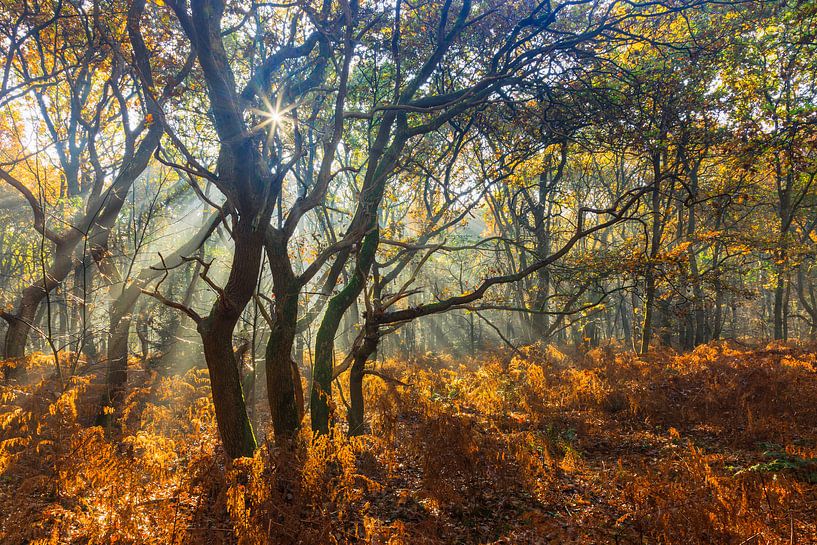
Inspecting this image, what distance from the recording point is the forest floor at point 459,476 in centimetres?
378

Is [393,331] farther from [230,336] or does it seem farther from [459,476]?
[230,336]

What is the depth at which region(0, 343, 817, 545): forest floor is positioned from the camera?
3.78 m

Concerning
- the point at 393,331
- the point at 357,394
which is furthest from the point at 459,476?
the point at 393,331

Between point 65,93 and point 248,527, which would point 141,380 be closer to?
point 65,93

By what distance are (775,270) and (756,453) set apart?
1280cm

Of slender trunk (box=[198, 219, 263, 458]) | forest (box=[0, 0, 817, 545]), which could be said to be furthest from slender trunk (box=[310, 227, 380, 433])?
slender trunk (box=[198, 219, 263, 458])

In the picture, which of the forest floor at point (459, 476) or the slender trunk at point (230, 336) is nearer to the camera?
the forest floor at point (459, 476)

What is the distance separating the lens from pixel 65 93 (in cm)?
1142

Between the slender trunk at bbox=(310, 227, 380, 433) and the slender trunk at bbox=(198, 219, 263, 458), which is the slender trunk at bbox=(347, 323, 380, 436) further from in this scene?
the slender trunk at bbox=(198, 219, 263, 458)

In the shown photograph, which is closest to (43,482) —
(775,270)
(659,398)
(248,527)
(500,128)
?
(248,527)

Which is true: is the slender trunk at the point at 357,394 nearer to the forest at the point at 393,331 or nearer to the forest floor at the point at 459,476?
the forest at the point at 393,331

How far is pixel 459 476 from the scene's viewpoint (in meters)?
5.30

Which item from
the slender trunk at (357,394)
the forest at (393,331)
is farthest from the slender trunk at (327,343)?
the slender trunk at (357,394)

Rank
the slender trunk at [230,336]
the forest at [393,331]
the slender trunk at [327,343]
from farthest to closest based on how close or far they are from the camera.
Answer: the slender trunk at [327,343]
the slender trunk at [230,336]
the forest at [393,331]
